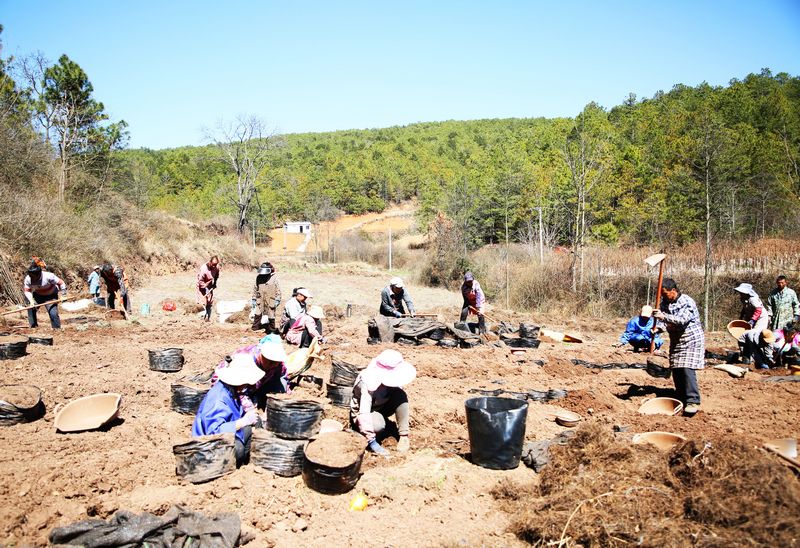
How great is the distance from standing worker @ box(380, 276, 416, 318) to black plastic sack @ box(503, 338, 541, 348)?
216cm

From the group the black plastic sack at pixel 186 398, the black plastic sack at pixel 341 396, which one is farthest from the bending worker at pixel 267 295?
the black plastic sack at pixel 341 396

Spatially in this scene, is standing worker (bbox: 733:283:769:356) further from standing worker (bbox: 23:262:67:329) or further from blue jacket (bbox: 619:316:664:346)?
standing worker (bbox: 23:262:67:329)

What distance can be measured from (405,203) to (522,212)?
37.6 meters

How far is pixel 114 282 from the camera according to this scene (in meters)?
12.9

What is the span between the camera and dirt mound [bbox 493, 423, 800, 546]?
316 cm

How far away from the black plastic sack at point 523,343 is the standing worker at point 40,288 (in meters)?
9.05

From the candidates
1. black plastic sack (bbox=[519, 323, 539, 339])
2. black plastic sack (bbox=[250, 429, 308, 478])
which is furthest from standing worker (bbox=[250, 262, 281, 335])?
black plastic sack (bbox=[250, 429, 308, 478])

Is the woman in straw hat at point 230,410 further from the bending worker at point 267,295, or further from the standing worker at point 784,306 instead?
the standing worker at point 784,306

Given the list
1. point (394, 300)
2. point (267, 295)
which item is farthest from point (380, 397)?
point (267, 295)

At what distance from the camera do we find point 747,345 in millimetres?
9398

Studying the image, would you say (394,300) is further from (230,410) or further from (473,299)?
(230,410)

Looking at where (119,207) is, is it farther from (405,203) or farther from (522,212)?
(405,203)

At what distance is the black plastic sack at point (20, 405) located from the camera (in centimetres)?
541

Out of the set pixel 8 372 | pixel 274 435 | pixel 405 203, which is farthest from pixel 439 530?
pixel 405 203
